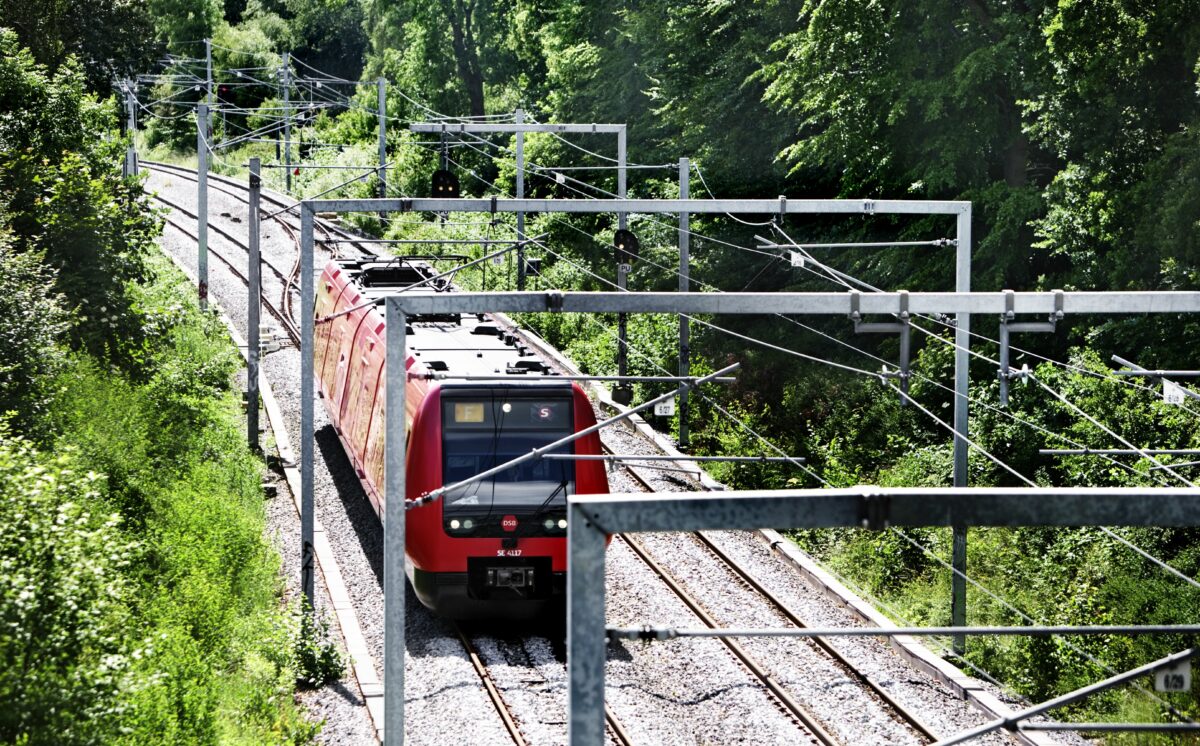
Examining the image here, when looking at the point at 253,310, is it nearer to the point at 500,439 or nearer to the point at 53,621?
the point at 500,439

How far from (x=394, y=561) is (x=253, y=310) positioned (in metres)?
13.0

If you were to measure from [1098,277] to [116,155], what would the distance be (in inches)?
759

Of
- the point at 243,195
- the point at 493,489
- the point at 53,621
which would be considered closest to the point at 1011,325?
the point at 493,489

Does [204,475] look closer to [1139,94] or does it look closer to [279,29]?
[1139,94]

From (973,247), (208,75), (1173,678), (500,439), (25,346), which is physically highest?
Result: (208,75)

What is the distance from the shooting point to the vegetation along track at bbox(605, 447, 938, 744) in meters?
14.1

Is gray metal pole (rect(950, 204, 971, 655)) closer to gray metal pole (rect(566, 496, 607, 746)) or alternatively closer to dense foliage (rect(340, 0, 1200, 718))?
dense foliage (rect(340, 0, 1200, 718))

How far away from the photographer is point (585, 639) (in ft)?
17.3

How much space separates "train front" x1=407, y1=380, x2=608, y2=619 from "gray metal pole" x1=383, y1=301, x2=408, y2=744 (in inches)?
174

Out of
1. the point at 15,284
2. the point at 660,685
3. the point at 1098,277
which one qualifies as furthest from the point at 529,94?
the point at 660,685

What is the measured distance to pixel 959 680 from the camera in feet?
49.7

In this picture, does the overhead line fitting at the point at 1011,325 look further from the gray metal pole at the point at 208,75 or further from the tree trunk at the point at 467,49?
the gray metal pole at the point at 208,75

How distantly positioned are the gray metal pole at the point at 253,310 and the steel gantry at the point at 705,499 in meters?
5.27

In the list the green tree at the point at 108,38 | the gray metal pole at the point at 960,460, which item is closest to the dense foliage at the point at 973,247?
the gray metal pole at the point at 960,460
